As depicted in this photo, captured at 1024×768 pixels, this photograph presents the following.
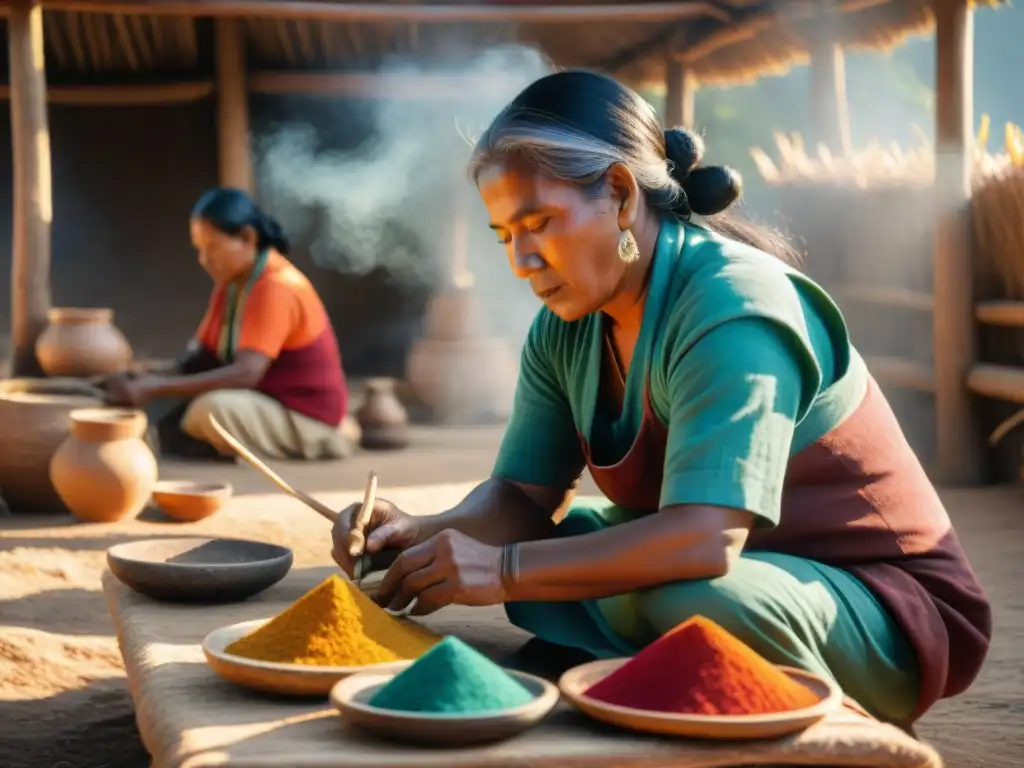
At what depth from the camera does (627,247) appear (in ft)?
8.01

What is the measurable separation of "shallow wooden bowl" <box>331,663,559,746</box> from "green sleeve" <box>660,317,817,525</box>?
43 cm

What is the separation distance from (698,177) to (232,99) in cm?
699

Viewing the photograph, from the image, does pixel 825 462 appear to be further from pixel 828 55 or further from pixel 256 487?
pixel 828 55

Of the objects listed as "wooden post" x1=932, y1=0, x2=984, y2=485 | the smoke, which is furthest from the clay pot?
the smoke

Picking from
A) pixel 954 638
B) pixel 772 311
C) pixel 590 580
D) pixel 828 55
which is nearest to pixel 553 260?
pixel 772 311

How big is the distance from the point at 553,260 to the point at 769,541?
2.04 feet

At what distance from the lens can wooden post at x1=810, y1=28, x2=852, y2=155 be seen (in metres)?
7.96

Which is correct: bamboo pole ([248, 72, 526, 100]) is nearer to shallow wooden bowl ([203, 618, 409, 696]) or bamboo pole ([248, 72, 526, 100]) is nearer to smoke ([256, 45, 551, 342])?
smoke ([256, 45, 551, 342])

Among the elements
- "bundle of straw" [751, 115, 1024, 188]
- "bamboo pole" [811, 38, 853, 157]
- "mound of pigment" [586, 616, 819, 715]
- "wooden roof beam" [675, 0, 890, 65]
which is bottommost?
"mound of pigment" [586, 616, 819, 715]

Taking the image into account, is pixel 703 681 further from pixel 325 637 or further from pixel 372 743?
pixel 325 637

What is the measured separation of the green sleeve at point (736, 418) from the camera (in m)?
2.18

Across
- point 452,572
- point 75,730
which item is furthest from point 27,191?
point 452,572

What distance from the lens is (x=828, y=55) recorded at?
7973 millimetres

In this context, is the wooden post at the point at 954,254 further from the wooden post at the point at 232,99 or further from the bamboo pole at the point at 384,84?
the wooden post at the point at 232,99
